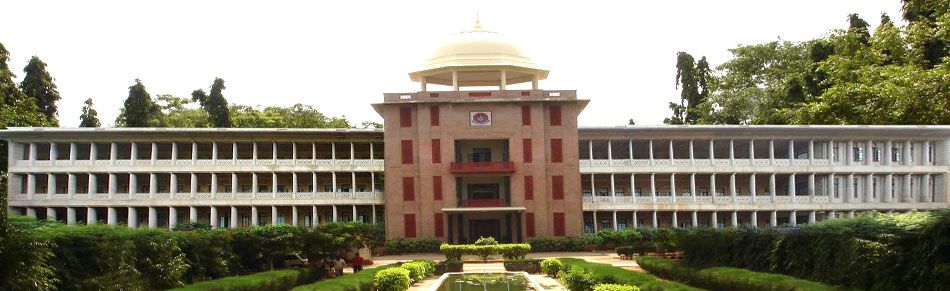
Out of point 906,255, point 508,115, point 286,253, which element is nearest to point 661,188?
point 508,115

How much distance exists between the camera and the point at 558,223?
169 feet

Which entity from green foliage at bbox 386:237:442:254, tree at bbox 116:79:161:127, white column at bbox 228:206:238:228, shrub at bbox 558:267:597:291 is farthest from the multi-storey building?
shrub at bbox 558:267:597:291

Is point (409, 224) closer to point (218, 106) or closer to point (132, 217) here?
point (132, 217)

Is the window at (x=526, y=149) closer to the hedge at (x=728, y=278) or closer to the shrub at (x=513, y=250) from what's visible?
the shrub at (x=513, y=250)

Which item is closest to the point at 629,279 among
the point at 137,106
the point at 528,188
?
the point at 528,188

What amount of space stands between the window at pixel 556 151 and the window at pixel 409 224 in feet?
27.3

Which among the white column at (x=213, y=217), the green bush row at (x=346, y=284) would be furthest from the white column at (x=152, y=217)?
the green bush row at (x=346, y=284)

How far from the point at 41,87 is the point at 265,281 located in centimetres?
4541

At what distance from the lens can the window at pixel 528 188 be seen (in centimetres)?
5181

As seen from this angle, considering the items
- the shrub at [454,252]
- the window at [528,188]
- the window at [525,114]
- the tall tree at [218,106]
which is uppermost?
the tall tree at [218,106]

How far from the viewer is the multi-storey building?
171ft

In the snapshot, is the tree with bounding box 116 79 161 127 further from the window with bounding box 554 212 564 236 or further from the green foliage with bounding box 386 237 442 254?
the window with bounding box 554 212 564 236

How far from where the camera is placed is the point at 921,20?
2662 cm

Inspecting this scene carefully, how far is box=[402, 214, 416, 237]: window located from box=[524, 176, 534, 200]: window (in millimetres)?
6242
